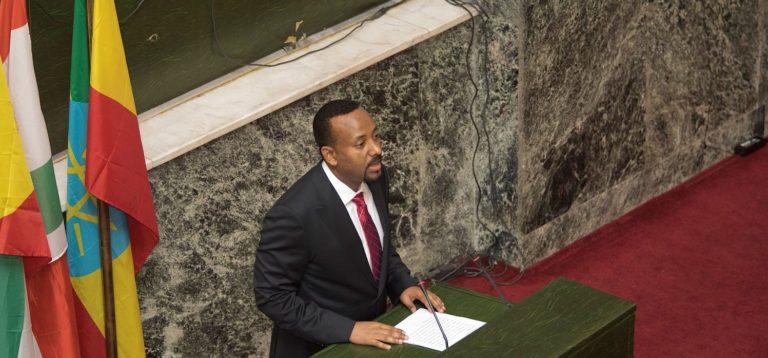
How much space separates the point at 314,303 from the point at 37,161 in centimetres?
106

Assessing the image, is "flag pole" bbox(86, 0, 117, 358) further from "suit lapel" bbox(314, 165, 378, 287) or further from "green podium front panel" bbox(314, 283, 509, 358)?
"green podium front panel" bbox(314, 283, 509, 358)

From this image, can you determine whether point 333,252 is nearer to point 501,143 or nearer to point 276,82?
point 276,82

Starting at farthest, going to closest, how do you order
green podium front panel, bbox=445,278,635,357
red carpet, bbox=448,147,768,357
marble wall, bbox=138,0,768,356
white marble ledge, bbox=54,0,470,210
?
1. red carpet, bbox=448,147,768,357
2. marble wall, bbox=138,0,768,356
3. white marble ledge, bbox=54,0,470,210
4. green podium front panel, bbox=445,278,635,357

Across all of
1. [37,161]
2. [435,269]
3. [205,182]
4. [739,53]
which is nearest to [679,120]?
[739,53]

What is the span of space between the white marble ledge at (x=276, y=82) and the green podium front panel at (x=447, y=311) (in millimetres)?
1330

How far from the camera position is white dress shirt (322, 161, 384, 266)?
14.4ft

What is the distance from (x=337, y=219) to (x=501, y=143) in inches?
87.4

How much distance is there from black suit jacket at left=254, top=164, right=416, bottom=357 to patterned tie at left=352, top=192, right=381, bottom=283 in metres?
0.03

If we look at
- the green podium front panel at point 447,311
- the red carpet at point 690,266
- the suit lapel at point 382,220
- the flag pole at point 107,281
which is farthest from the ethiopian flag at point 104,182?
the red carpet at point 690,266

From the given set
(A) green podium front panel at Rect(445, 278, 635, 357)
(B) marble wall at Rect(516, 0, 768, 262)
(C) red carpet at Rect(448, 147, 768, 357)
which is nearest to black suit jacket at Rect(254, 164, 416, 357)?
(A) green podium front panel at Rect(445, 278, 635, 357)

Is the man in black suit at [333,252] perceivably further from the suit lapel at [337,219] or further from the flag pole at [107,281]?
the flag pole at [107,281]

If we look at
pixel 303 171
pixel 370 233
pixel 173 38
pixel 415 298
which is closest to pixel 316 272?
pixel 370 233

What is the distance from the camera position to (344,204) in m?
4.37

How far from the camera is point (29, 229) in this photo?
4.38 metres
